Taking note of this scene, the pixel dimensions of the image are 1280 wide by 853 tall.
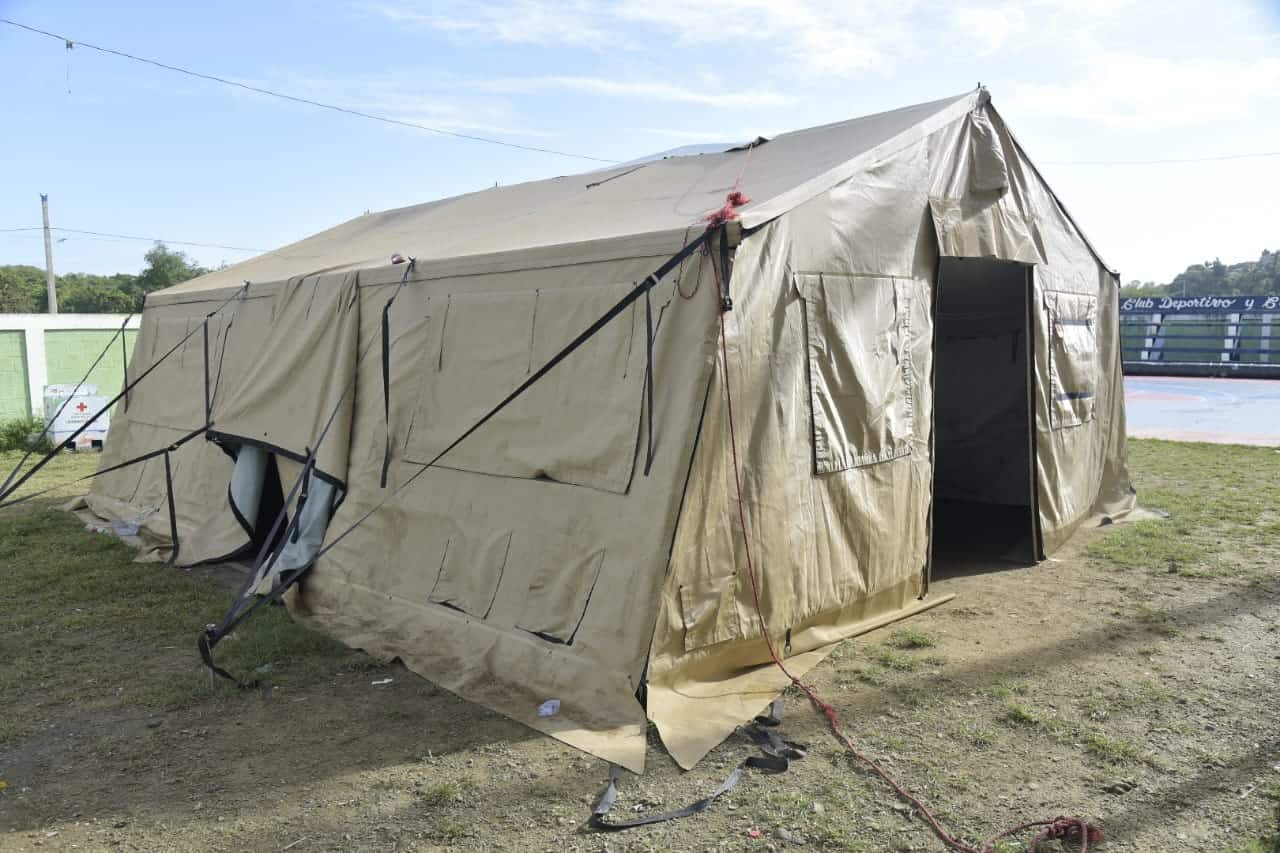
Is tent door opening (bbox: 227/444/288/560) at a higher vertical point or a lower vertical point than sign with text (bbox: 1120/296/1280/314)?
lower

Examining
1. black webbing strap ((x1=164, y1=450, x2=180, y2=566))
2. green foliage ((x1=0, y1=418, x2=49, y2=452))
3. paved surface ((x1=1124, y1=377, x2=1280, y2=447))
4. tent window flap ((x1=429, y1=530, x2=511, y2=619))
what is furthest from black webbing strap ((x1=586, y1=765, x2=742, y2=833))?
green foliage ((x1=0, y1=418, x2=49, y2=452))

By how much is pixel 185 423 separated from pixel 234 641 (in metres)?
3.28

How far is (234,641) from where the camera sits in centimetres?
498

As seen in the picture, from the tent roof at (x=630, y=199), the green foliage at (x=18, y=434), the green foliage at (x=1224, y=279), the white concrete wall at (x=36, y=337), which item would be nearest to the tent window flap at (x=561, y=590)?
the tent roof at (x=630, y=199)

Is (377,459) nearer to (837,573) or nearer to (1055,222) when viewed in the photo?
(837,573)

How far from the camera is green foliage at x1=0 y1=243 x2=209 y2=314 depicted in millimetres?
39281

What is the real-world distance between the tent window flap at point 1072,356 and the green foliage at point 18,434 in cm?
1319

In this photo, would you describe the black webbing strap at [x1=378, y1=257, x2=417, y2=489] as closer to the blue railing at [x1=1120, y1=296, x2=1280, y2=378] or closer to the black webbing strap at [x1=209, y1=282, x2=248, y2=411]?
the black webbing strap at [x1=209, y1=282, x2=248, y2=411]

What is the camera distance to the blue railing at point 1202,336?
2250 centimetres

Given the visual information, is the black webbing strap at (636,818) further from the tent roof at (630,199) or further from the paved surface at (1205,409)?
the paved surface at (1205,409)

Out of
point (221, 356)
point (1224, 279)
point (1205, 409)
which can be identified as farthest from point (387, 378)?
point (1224, 279)

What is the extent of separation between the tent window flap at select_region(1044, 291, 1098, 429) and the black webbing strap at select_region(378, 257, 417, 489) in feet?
14.5

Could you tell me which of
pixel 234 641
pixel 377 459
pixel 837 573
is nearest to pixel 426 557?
pixel 377 459

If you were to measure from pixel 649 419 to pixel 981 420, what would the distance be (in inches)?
193
